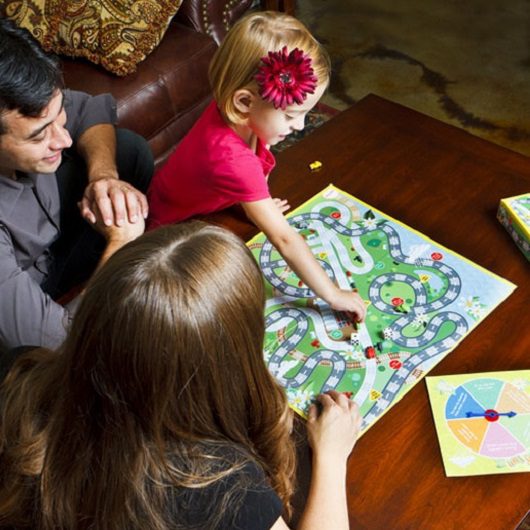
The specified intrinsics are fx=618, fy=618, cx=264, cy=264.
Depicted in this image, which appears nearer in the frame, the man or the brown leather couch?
the man

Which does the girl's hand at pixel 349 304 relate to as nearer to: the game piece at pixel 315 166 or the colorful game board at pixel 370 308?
the colorful game board at pixel 370 308

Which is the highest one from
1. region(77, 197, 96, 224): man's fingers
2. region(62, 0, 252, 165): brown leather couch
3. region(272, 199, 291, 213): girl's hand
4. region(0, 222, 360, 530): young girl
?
region(0, 222, 360, 530): young girl

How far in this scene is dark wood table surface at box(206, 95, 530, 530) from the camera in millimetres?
841

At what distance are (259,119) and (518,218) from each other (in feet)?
1.72

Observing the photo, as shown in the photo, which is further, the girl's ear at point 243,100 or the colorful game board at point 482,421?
the girl's ear at point 243,100

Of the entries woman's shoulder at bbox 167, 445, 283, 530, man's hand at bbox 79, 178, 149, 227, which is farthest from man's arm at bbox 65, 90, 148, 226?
woman's shoulder at bbox 167, 445, 283, 530

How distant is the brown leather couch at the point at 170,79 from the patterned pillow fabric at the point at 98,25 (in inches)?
1.9

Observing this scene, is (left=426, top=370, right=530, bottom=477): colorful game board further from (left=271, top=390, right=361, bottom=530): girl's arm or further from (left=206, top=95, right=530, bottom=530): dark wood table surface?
(left=271, top=390, right=361, bottom=530): girl's arm

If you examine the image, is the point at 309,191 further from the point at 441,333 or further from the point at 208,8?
the point at 208,8

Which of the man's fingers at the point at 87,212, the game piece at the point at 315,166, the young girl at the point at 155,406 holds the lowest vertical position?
the game piece at the point at 315,166

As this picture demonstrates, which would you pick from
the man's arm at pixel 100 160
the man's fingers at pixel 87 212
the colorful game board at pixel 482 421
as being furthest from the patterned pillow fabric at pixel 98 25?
the colorful game board at pixel 482 421

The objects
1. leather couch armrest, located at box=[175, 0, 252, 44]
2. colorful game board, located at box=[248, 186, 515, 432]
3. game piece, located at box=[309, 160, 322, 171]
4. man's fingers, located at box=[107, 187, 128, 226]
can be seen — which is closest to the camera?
colorful game board, located at box=[248, 186, 515, 432]

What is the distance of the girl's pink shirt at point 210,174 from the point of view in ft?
3.87

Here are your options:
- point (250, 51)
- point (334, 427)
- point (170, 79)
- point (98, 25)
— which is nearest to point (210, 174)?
point (250, 51)
